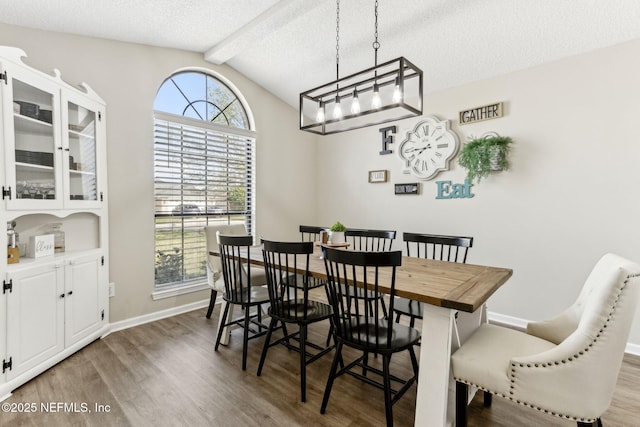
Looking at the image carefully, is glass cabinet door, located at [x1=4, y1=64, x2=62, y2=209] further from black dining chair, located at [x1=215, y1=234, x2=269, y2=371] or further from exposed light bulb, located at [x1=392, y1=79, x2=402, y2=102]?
exposed light bulb, located at [x1=392, y1=79, x2=402, y2=102]

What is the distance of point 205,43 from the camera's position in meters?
3.23

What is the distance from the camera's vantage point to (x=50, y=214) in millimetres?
2422

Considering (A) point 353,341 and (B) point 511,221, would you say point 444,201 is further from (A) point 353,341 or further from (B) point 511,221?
(A) point 353,341

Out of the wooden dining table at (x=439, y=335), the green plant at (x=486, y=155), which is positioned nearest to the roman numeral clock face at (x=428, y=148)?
the green plant at (x=486, y=155)

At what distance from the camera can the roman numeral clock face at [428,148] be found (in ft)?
11.1

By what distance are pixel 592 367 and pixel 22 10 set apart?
4.02 m

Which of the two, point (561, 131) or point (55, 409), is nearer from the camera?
point (55, 409)

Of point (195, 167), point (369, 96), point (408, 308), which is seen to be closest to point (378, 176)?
point (369, 96)

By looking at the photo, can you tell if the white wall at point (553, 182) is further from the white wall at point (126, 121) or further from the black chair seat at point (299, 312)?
the white wall at point (126, 121)

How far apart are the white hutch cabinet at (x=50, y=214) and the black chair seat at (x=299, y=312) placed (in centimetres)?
163

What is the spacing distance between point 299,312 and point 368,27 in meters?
2.50

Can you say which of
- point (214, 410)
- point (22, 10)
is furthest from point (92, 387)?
point (22, 10)

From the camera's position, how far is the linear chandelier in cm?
196

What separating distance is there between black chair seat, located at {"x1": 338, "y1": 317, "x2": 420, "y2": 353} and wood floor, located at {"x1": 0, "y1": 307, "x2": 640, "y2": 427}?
472mm
